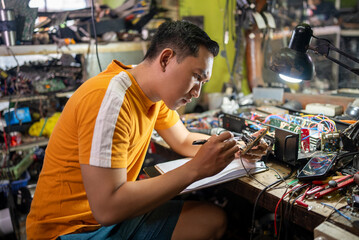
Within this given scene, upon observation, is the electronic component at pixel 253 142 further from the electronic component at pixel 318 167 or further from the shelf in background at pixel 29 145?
the shelf in background at pixel 29 145

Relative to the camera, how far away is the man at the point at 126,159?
922 millimetres

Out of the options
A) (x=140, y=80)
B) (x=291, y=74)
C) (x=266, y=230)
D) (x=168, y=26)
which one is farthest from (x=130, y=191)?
(x=266, y=230)

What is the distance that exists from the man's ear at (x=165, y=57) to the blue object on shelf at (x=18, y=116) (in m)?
1.97

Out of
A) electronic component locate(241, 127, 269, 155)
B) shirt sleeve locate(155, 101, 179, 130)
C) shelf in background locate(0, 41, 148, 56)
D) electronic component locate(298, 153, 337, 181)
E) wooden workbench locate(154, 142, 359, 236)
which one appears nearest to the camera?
wooden workbench locate(154, 142, 359, 236)

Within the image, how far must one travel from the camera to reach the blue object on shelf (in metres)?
2.48

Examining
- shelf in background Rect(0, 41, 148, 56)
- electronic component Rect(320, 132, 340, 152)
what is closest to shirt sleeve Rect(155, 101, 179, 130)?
electronic component Rect(320, 132, 340, 152)

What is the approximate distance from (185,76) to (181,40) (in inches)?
5.9

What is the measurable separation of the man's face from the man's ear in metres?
0.01

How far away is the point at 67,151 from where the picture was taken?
3.51 feet

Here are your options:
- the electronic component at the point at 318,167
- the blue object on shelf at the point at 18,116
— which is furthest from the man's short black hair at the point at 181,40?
the blue object on shelf at the point at 18,116

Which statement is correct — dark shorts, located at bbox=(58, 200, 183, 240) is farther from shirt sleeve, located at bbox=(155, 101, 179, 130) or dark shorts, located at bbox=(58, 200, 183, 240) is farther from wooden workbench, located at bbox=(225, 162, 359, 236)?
shirt sleeve, located at bbox=(155, 101, 179, 130)

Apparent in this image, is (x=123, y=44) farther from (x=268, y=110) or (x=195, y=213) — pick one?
(x=195, y=213)

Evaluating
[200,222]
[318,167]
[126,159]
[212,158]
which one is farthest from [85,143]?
[318,167]

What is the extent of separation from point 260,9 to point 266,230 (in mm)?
2025
